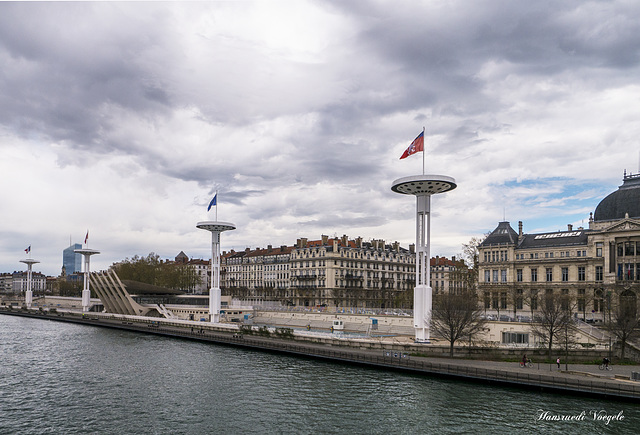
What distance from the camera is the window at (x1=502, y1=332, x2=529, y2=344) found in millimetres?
55822

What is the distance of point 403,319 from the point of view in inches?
2803

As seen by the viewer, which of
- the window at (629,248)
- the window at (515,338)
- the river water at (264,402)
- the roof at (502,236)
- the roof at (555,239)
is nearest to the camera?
the river water at (264,402)

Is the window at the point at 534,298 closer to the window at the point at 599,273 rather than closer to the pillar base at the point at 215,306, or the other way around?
the window at the point at 599,273

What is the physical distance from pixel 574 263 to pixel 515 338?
114 ft

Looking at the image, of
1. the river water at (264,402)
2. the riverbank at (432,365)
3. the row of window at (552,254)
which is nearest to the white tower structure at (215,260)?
the riverbank at (432,365)

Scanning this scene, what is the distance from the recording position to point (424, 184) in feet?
181

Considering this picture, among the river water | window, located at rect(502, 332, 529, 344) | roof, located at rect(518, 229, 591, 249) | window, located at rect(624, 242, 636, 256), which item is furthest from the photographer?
roof, located at rect(518, 229, 591, 249)

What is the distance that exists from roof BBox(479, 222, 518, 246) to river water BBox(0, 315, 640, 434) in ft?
182

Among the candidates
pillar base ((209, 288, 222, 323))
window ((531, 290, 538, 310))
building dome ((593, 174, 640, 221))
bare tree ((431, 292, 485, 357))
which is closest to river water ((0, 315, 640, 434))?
bare tree ((431, 292, 485, 357))

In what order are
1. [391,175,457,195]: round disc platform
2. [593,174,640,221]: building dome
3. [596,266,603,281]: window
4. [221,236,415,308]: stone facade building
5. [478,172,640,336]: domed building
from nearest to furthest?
[391,175,457,195]: round disc platform, [478,172,640,336]: domed building, [593,174,640,221]: building dome, [596,266,603,281]: window, [221,236,415,308]: stone facade building

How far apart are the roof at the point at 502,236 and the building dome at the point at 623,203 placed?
14.9 m

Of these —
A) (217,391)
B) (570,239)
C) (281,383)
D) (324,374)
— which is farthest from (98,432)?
(570,239)

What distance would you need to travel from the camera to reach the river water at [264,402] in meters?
31.1

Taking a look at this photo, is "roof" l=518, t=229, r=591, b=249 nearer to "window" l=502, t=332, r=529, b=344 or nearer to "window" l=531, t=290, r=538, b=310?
"window" l=531, t=290, r=538, b=310
